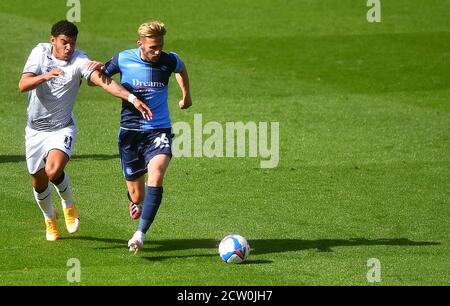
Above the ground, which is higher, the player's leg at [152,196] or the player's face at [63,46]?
the player's face at [63,46]

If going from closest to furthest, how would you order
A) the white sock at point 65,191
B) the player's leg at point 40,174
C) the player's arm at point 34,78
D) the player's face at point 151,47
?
the player's arm at point 34,78, the player's face at point 151,47, the player's leg at point 40,174, the white sock at point 65,191

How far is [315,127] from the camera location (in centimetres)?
2048

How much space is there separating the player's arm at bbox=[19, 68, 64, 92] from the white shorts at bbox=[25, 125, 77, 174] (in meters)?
0.84

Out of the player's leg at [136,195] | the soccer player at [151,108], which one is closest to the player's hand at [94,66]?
the soccer player at [151,108]

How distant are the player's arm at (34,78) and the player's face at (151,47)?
1016 mm

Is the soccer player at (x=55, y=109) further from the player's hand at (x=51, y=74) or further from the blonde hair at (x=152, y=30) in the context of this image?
the blonde hair at (x=152, y=30)

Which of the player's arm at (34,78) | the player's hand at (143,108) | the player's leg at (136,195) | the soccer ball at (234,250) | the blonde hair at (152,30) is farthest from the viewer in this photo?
the player's leg at (136,195)

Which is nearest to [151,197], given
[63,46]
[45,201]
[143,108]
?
[143,108]

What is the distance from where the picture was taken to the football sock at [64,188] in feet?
44.6

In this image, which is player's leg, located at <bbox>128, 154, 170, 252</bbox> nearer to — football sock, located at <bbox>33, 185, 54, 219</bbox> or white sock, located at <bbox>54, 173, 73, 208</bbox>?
white sock, located at <bbox>54, 173, 73, 208</bbox>

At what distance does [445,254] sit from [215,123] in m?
8.05

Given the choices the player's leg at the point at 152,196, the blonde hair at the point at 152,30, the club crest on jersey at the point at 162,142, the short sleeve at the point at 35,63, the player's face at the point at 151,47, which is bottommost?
the player's leg at the point at 152,196
